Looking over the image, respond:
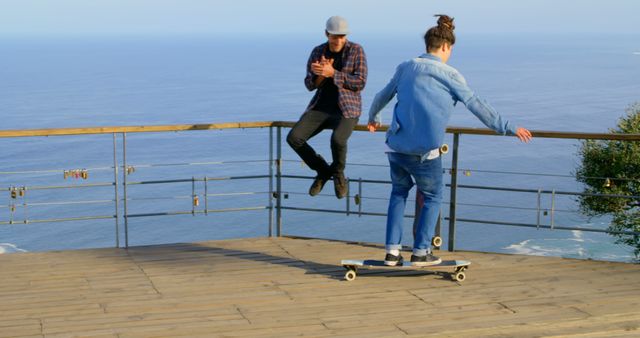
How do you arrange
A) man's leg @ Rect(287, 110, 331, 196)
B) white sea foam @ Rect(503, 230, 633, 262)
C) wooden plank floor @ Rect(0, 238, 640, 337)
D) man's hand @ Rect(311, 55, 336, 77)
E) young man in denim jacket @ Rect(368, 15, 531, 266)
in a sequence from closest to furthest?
wooden plank floor @ Rect(0, 238, 640, 337)
young man in denim jacket @ Rect(368, 15, 531, 266)
man's hand @ Rect(311, 55, 336, 77)
man's leg @ Rect(287, 110, 331, 196)
white sea foam @ Rect(503, 230, 633, 262)

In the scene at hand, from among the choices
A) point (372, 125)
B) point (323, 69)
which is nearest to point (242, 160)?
point (323, 69)

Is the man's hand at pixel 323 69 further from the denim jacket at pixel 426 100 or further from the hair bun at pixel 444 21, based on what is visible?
the hair bun at pixel 444 21

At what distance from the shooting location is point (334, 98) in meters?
6.32

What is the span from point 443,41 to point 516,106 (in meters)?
94.5

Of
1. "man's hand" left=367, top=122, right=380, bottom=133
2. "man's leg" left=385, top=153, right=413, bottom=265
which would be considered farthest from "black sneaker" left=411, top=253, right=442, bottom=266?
"man's hand" left=367, top=122, right=380, bottom=133

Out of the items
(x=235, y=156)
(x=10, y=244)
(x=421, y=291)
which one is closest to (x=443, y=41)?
(x=421, y=291)

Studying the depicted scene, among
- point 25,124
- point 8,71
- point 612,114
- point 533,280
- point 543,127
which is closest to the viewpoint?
point 533,280

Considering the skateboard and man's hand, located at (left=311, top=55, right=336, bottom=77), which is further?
man's hand, located at (left=311, top=55, right=336, bottom=77)

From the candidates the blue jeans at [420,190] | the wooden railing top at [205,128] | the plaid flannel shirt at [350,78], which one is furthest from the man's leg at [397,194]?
the plaid flannel shirt at [350,78]

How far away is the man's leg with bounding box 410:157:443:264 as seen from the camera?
17.7 ft

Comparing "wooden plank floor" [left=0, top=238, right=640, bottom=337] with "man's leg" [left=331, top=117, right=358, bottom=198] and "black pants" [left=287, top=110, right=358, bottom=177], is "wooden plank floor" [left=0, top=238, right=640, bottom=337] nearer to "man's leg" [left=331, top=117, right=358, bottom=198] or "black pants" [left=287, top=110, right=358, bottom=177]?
"man's leg" [left=331, top=117, right=358, bottom=198]

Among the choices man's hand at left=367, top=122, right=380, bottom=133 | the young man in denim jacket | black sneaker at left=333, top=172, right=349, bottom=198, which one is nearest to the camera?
the young man in denim jacket

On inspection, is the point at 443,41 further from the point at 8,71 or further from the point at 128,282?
the point at 8,71

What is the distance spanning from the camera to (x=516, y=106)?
97.2m
